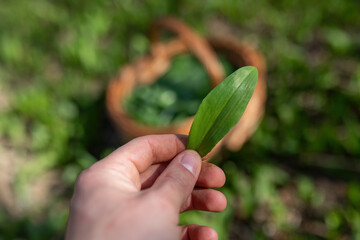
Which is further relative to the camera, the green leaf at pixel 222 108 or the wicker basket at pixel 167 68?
the wicker basket at pixel 167 68

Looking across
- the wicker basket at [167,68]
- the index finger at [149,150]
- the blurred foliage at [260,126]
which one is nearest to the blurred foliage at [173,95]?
the wicker basket at [167,68]

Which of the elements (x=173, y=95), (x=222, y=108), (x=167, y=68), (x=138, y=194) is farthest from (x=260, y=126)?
(x=138, y=194)

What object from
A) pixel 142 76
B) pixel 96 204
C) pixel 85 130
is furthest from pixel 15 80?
pixel 96 204

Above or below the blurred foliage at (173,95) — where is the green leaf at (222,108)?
above

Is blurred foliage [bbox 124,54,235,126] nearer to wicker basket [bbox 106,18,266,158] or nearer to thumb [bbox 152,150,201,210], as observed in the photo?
wicker basket [bbox 106,18,266,158]

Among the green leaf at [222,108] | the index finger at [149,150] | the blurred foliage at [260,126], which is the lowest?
the blurred foliage at [260,126]

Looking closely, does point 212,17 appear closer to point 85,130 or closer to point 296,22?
point 296,22

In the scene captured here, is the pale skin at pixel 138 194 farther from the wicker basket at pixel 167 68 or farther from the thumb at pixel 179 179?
the wicker basket at pixel 167 68

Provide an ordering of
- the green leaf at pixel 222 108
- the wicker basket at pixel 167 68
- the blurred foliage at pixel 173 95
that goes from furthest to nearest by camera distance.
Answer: the blurred foliage at pixel 173 95, the wicker basket at pixel 167 68, the green leaf at pixel 222 108

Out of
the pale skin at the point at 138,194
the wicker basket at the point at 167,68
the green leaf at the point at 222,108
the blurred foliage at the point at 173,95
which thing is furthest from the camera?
the blurred foliage at the point at 173,95
